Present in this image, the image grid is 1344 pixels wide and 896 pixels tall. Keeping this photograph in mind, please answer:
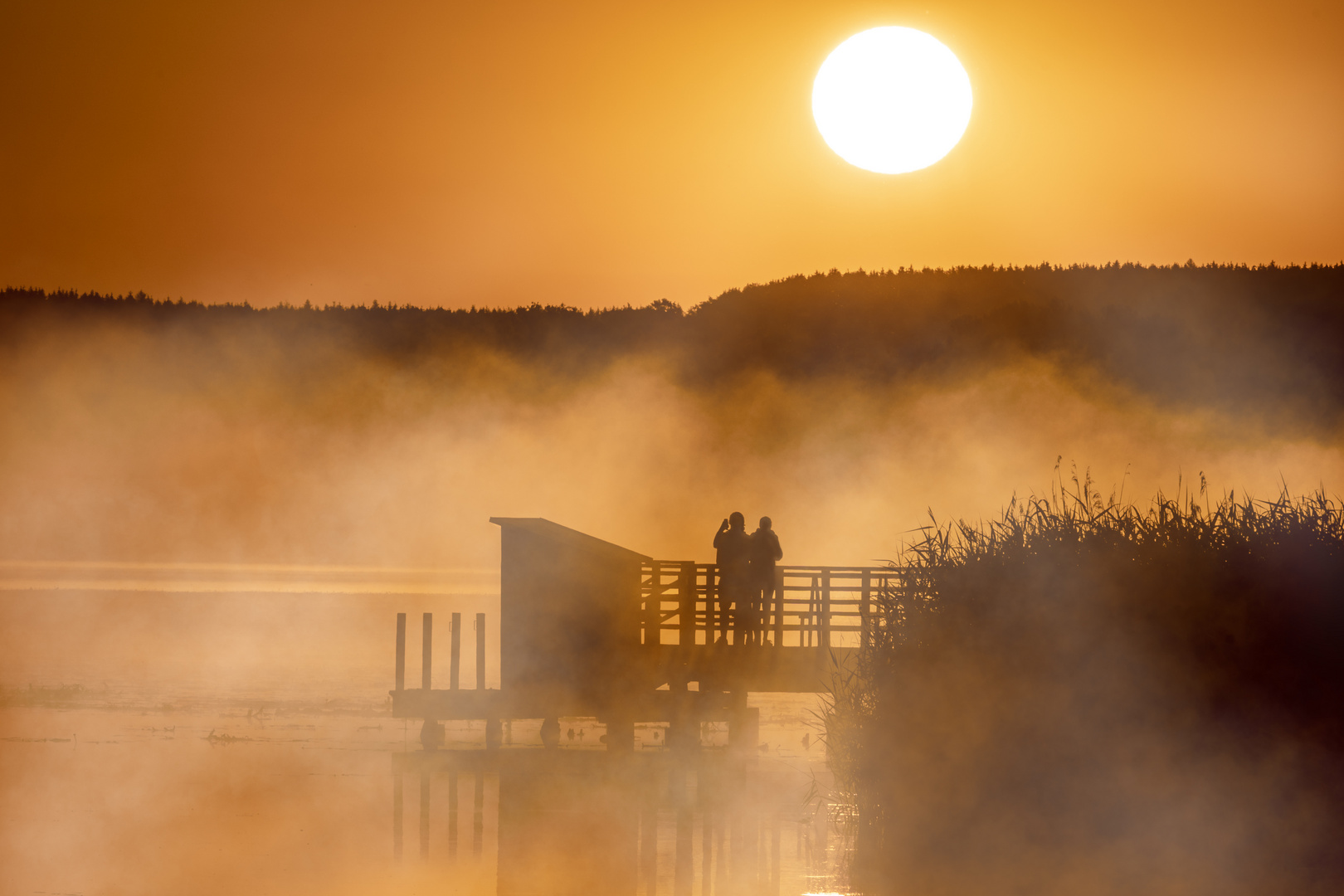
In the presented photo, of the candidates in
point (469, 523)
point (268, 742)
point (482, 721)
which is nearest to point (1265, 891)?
point (268, 742)

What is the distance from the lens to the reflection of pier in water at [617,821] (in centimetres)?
1373

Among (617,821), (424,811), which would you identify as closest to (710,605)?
(617,821)

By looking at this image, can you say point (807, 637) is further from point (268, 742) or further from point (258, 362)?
point (258, 362)

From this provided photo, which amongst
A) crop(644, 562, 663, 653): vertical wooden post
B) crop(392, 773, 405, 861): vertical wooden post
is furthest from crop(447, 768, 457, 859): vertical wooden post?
crop(644, 562, 663, 653): vertical wooden post

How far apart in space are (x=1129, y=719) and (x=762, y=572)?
8813 mm

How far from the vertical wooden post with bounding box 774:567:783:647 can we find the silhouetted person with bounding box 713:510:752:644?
0.47 meters

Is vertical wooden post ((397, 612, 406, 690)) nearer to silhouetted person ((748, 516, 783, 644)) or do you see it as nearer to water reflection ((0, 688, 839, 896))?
water reflection ((0, 688, 839, 896))

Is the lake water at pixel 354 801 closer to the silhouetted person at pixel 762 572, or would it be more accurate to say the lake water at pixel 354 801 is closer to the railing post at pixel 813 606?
the railing post at pixel 813 606

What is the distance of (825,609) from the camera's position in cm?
2134

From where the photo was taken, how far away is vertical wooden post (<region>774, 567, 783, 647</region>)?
70.6 ft

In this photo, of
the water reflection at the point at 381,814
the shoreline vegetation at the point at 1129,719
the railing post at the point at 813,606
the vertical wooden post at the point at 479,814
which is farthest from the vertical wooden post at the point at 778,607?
the shoreline vegetation at the point at 1129,719

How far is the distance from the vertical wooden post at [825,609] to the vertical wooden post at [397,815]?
6442 mm

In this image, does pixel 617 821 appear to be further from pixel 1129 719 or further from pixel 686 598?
pixel 1129 719

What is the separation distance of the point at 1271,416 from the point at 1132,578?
11472 centimetres
